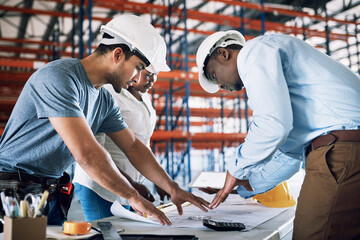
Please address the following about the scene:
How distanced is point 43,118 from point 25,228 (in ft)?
2.58

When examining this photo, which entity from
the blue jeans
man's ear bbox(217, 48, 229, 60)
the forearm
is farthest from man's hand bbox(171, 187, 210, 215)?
man's ear bbox(217, 48, 229, 60)

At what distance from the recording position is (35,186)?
1669 mm

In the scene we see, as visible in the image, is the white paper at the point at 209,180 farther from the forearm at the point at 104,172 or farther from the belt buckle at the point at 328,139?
the belt buckle at the point at 328,139

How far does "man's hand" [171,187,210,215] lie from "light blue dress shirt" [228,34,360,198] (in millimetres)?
431

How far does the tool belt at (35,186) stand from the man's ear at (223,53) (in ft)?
3.81

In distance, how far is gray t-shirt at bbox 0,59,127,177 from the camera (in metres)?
1.57

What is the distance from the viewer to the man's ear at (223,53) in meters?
1.90

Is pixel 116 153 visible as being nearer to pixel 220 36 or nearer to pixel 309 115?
pixel 220 36

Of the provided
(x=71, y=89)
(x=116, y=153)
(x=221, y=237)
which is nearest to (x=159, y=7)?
(x=116, y=153)

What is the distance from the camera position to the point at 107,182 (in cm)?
156

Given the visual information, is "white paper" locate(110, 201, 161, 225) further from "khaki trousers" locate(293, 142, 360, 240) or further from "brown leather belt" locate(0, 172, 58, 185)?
"khaki trousers" locate(293, 142, 360, 240)

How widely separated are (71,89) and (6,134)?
451 mm

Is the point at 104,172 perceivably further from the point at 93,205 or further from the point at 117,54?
the point at 93,205

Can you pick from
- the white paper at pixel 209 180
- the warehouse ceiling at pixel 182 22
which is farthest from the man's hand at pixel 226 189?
the warehouse ceiling at pixel 182 22
